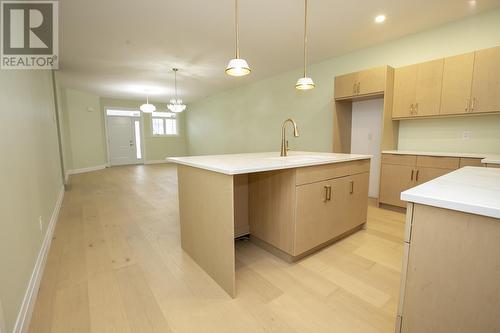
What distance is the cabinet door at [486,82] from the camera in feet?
8.41

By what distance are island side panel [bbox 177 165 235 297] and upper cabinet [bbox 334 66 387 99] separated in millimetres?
3034

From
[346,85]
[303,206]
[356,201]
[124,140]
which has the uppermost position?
[346,85]

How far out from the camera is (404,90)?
328 centimetres

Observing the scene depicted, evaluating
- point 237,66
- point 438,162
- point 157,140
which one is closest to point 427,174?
point 438,162

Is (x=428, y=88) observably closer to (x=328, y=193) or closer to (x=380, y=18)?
(x=380, y=18)

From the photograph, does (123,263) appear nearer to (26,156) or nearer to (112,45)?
(26,156)

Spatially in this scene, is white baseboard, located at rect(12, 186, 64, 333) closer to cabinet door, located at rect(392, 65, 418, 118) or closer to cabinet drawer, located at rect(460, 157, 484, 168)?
cabinet drawer, located at rect(460, 157, 484, 168)

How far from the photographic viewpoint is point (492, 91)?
259cm

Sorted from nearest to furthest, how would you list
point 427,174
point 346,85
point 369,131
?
point 427,174, point 346,85, point 369,131

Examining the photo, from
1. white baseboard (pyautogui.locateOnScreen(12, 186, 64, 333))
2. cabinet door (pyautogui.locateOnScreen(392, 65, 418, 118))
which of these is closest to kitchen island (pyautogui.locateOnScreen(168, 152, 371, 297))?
white baseboard (pyautogui.locateOnScreen(12, 186, 64, 333))

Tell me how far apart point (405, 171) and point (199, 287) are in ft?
10.4

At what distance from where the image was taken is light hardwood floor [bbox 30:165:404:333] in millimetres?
1371

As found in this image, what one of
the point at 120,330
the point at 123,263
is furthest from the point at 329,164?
the point at 123,263

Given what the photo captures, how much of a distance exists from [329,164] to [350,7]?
205 centimetres
